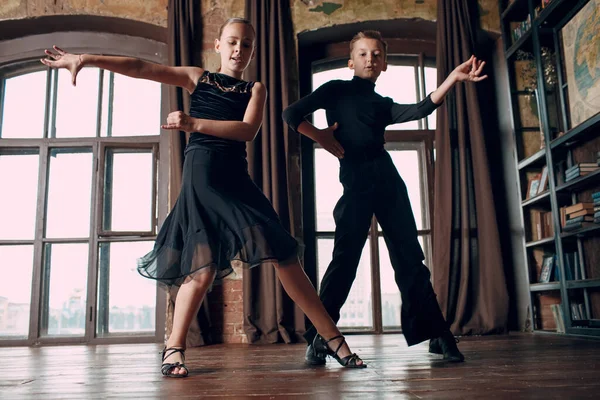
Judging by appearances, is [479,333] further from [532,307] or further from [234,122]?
[234,122]

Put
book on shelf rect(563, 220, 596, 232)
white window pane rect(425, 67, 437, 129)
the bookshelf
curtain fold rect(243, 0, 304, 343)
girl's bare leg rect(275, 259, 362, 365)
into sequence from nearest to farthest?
Answer: girl's bare leg rect(275, 259, 362, 365) < book on shelf rect(563, 220, 596, 232) < the bookshelf < curtain fold rect(243, 0, 304, 343) < white window pane rect(425, 67, 437, 129)

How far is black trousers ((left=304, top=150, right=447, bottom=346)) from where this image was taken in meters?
2.21

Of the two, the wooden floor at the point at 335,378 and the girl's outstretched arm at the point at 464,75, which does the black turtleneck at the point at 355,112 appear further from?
the wooden floor at the point at 335,378

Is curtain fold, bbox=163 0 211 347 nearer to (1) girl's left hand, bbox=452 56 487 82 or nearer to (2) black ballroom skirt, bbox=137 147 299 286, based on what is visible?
(2) black ballroom skirt, bbox=137 147 299 286

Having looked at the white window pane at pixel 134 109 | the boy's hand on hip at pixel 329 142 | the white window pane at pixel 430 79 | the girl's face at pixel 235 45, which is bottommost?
the boy's hand on hip at pixel 329 142

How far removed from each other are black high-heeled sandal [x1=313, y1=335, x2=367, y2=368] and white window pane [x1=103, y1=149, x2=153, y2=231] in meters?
2.89

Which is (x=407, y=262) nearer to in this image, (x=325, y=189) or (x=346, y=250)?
(x=346, y=250)

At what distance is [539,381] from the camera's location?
59.2 inches

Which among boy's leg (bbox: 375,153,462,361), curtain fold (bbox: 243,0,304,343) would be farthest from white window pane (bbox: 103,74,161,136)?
boy's leg (bbox: 375,153,462,361)

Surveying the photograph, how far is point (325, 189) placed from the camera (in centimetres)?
480

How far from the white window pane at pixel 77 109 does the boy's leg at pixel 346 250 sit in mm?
3329

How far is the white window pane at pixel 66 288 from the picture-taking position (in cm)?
458

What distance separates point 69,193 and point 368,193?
3414 mm

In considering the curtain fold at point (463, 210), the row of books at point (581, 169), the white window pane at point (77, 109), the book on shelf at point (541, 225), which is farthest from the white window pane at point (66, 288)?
the row of books at point (581, 169)
